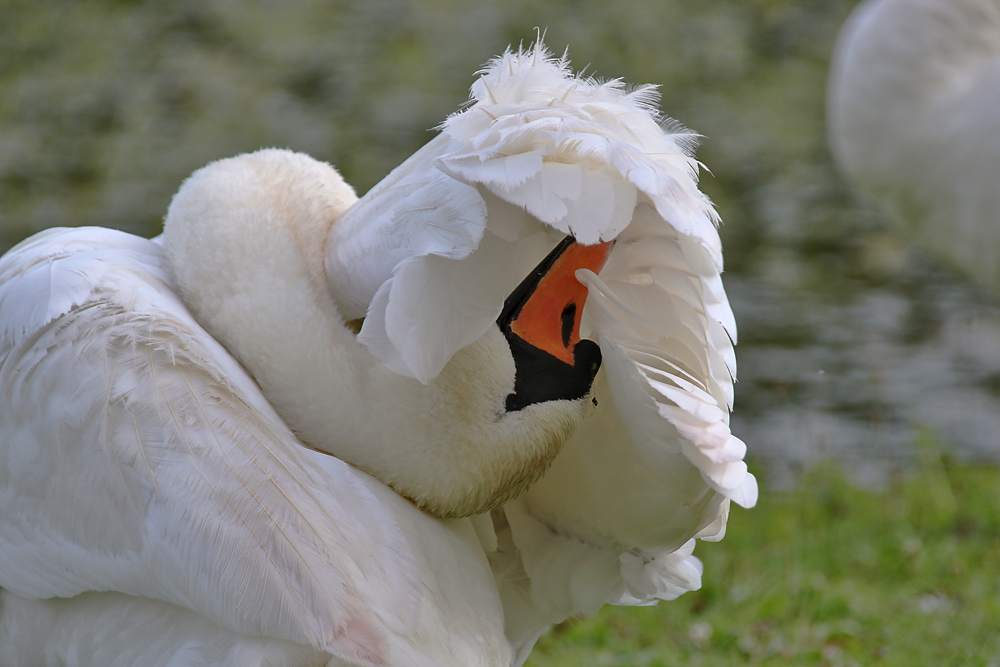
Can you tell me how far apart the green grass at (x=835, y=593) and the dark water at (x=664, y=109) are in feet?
2.65

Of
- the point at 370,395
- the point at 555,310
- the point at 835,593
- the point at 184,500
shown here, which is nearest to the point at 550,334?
the point at 555,310

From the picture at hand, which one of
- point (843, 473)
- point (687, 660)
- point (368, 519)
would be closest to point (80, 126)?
point (843, 473)

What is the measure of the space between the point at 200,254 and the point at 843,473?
9.82 ft

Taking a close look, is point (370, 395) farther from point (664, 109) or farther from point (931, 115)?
point (664, 109)

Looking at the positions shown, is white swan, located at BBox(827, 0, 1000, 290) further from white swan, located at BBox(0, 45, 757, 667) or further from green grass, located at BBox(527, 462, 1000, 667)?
white swan, located at BBox(0, 45, 757, 667)

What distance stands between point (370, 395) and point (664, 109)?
18.1 feet

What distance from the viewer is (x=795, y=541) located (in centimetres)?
359

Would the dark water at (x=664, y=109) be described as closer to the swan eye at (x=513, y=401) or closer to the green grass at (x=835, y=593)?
the green grass at (x=835, y=593)

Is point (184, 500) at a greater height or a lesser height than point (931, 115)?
greater

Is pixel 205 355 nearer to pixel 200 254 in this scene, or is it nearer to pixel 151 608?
pixel 200 254

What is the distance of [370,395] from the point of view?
1.71m

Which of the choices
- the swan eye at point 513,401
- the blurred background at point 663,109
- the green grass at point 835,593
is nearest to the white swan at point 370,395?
the swan eye at point 513,401

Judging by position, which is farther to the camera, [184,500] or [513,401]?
[513,401]

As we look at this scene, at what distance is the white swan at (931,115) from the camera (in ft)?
10.2
